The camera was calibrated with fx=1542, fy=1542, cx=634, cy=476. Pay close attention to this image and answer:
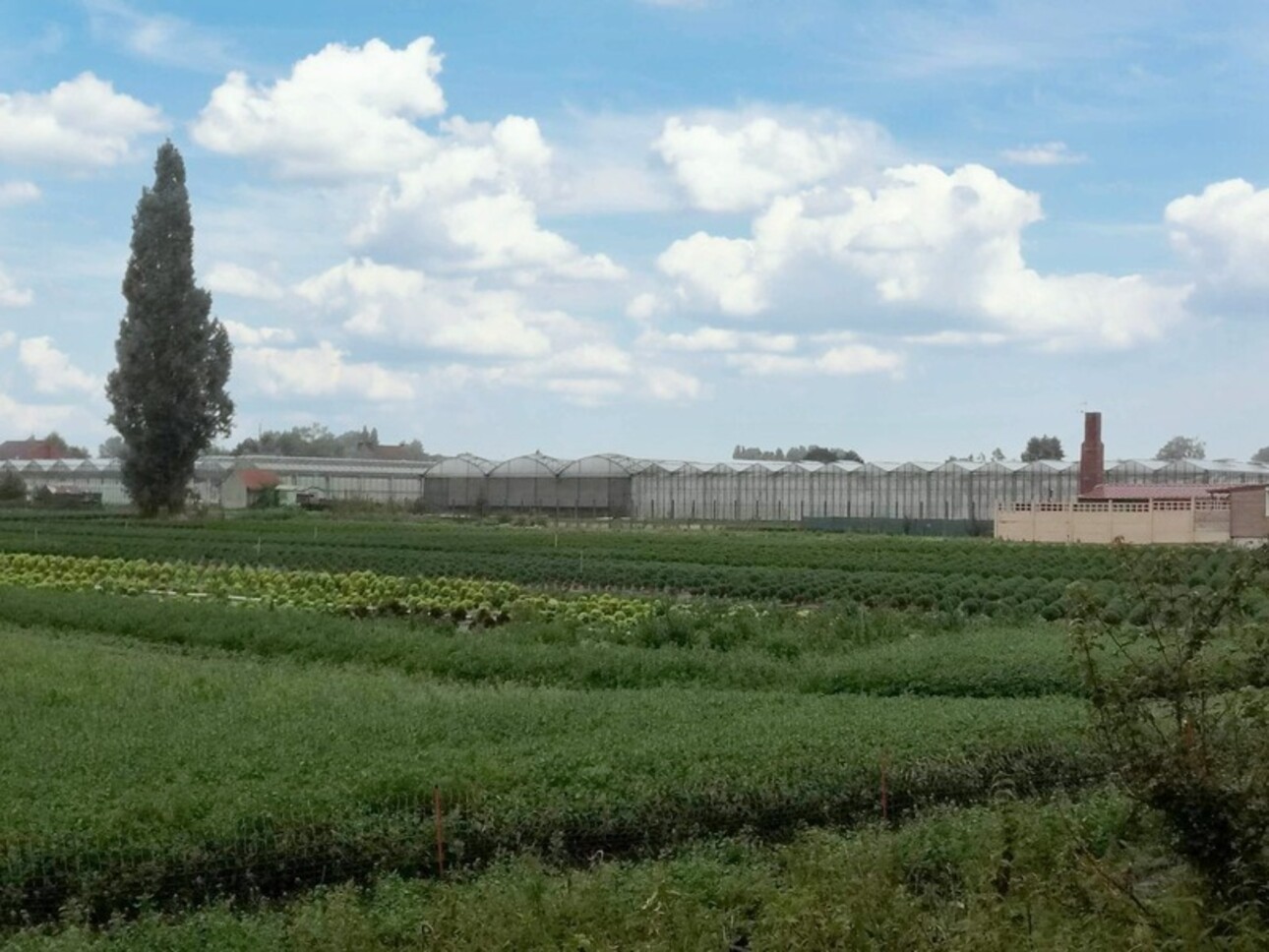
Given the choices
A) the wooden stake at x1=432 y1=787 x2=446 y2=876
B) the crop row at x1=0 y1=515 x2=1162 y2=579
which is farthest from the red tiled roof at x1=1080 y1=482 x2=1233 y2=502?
the wooden stake at x1=432 y1=787 x2=446 y2=876

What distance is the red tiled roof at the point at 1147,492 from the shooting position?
212 feet

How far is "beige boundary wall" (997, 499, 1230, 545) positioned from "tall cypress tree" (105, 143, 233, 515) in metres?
34.8

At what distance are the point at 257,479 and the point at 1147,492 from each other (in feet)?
190

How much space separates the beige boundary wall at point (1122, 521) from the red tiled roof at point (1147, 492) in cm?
138

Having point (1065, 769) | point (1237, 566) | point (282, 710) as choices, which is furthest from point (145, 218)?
point (1237, 566)

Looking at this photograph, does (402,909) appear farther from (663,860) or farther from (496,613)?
(496,613)

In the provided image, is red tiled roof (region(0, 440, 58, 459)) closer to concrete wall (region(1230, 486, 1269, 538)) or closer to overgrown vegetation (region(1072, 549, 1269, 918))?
concrete wall (region(1230, 486, 1269, 538))

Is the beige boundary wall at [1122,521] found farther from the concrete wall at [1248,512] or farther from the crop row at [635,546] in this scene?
the crop row at [635,546]

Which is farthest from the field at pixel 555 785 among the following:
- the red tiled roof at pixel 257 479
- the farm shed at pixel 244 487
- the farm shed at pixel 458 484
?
the red tiled roof at pixel 257 479

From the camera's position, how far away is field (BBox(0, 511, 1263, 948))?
8.62 m

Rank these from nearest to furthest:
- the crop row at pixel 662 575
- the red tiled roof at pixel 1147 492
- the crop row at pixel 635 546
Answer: the crop row at pixel 662 575 → the crop row at pixel 635 546 → the red tiled roof at pixel 1147 492

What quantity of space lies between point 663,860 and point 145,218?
63.1m

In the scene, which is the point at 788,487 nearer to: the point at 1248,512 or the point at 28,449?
the point at 1248,512

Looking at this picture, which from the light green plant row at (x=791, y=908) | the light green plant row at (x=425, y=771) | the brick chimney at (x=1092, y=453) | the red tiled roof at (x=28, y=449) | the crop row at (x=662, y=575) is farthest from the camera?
the red tiled roof at (x=28, y=449)
